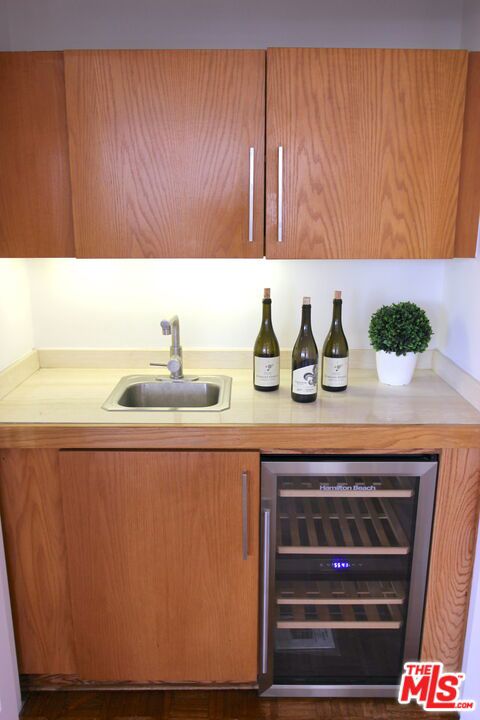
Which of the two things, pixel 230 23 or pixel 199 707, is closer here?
pixel 199 707

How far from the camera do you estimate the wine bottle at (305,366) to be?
71.2 inches

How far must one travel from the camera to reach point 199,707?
1.82m

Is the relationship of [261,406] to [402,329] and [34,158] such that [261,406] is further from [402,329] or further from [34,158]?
[34,158]

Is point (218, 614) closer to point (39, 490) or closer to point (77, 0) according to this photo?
point (39, 490)

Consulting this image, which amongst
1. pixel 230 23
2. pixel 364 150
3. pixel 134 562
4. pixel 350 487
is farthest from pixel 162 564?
pixel 230 23

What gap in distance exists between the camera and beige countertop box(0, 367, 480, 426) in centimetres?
168

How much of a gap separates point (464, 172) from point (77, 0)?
1.42 meters

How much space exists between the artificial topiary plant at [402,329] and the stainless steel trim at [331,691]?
1.11 m

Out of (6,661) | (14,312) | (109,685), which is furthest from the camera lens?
(14,312)

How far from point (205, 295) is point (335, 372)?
59 centimetres

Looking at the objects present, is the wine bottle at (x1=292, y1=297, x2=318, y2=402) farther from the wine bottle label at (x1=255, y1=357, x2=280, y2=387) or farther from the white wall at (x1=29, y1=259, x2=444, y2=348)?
the white wall at (x1=29, y1=259, x2=444, y2=348)

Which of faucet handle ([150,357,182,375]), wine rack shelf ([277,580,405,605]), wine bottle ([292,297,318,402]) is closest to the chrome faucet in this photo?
faucet handle ([150,357,182,375])

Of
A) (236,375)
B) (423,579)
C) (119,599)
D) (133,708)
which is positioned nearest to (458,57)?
(236,375)

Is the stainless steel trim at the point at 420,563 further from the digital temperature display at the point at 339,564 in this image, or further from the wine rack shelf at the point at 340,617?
the digital temperature display at the point at 339,564
